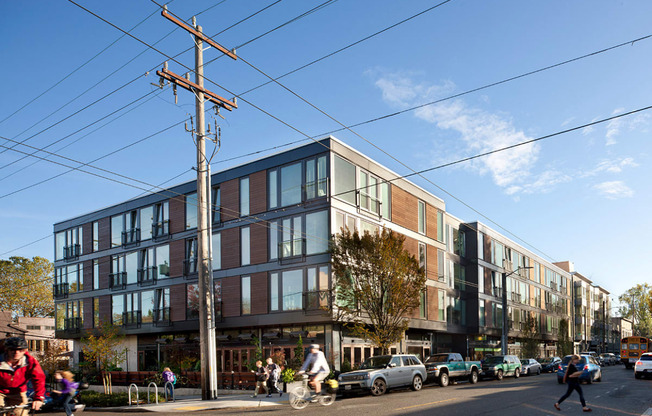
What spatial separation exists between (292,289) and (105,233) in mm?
20436

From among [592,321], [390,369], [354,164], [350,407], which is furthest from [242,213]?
[592,321]

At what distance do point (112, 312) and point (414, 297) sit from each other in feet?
85.2

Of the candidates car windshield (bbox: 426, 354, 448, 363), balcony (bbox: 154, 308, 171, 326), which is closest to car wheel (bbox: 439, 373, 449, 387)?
car windshield (bbox: 426, 354, 448, 363)

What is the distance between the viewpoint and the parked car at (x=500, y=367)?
35531 mm

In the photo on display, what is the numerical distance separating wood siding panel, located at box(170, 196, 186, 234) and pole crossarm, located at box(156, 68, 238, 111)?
1861cm

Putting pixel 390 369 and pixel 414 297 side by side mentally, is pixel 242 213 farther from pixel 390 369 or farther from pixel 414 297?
pixel 390 369

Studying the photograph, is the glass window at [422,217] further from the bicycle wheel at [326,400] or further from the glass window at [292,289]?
the bicycle wheel at [326,400]

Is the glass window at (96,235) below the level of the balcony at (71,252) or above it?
above

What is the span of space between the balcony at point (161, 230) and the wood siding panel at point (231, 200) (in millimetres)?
5893

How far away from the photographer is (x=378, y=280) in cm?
3002

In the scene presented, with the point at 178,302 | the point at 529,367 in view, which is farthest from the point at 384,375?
the point at 529,367

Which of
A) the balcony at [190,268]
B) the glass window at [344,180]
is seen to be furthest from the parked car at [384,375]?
the balcony at [190,268]

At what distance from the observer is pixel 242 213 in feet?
121

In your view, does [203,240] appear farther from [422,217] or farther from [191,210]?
[422,217]
